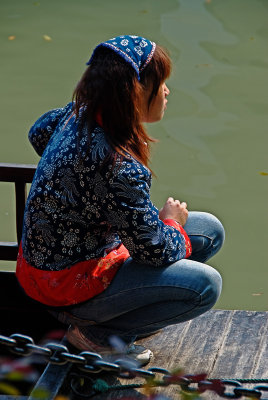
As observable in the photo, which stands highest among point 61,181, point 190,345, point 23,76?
point 61,181

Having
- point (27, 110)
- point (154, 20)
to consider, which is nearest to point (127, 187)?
point (27, 110)

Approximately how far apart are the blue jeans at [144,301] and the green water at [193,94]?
4.34 feet

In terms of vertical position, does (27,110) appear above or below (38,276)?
below

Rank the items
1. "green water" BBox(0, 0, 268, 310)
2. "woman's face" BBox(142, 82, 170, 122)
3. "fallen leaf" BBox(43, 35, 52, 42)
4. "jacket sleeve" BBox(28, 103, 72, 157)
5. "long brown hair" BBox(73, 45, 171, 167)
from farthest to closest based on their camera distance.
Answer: "fallen leaf" BBox(43, 35, 52, 42)
"green water" BBox(0, 0, 268, 310)
"jacket sleeve" BBox(28, 103, 72, 157)
"woman's face" BBox(142, 82, 170, 122)
"long brown hair" BBox(73, 45, 171, 167)

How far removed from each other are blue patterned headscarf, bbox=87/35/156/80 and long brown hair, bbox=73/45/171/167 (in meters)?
0.01

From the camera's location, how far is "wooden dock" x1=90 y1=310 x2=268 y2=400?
8.40 feet

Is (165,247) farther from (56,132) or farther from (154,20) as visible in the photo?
(154,20)

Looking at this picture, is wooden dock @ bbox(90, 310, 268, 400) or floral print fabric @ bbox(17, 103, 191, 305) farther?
wooden dock @ bbox(90, 310, 268, 400)

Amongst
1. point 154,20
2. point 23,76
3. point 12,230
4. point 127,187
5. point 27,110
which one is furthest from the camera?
point 154,20

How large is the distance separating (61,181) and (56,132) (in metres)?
0.22

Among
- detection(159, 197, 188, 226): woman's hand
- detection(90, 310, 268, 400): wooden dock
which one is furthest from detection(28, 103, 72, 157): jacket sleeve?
detection(90, 310, 268, 400): wooden dock

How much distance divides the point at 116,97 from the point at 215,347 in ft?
3.30

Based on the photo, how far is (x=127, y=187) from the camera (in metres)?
2.20

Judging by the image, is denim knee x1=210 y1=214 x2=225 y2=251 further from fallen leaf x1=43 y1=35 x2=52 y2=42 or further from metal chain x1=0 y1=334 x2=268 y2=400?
fallen leaf x1=43 y1=35 x2=52 y2=42
